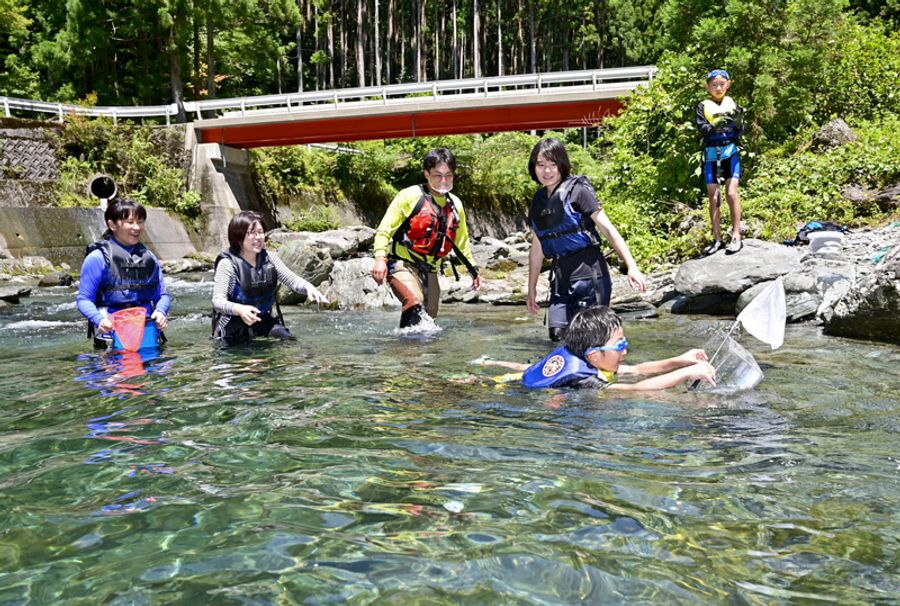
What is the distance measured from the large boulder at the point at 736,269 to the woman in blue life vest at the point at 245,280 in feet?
17.0

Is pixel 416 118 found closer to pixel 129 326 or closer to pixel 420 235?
A: pixel 420 235

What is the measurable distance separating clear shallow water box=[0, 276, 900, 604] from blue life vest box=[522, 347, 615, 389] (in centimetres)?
16

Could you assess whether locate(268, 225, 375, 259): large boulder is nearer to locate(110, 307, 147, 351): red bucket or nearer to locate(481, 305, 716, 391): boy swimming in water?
locate(110, 307, 147, 351): red bucket

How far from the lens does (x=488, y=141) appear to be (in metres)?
39.5

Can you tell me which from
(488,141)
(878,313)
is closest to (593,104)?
(488,141)

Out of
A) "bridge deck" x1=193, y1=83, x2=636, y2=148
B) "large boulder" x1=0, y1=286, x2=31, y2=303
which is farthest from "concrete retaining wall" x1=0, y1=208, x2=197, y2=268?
"bridge deck" x1=193, y1=83, x2=636, y2=148

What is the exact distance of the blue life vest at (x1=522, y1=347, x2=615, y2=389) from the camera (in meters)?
4.74

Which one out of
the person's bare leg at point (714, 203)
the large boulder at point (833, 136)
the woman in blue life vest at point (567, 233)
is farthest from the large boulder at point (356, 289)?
the large boulder at point (833, 136)

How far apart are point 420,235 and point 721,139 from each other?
4612 mm

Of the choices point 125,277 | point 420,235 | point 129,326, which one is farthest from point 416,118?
point 129,326

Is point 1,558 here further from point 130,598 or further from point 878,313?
point 878,313

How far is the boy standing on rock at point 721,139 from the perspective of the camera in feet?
29.7

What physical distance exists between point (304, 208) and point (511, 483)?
33.3 metres

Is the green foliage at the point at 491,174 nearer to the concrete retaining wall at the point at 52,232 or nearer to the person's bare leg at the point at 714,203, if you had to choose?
the concrete retaining wall at the point at 52,232
